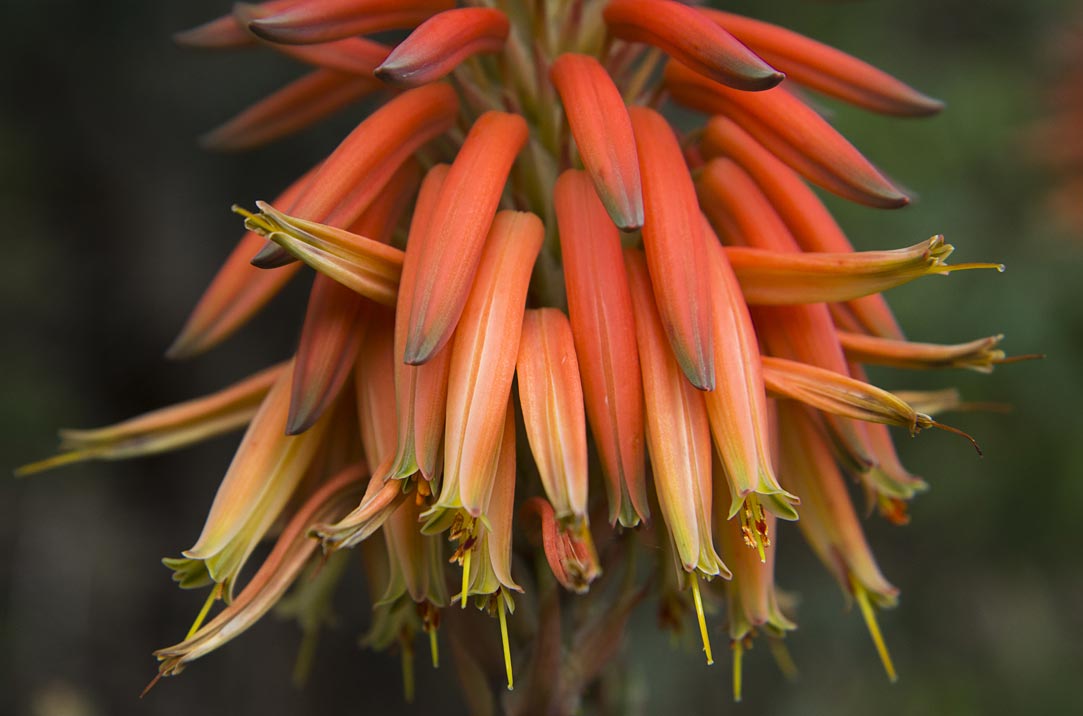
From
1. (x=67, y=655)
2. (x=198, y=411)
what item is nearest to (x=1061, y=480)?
(x=198, y=411)

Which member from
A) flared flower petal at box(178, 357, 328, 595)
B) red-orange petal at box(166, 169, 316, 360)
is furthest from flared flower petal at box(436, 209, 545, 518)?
red-orange petal at box(166, 169, 316, 360)

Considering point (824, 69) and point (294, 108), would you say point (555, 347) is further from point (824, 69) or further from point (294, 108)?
point (294, 108)

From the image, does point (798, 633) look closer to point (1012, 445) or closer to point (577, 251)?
point (1012, 445)

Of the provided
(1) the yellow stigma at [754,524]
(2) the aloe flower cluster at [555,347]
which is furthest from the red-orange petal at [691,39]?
(1) the yellow stigma at [754,524]

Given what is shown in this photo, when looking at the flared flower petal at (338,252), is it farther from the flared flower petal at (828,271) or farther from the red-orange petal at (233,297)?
the flared flower petal at (828,271)

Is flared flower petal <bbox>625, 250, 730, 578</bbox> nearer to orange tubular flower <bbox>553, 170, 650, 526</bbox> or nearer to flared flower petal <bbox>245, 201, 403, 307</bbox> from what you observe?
orange tubular flower <bbox>553, 170, 650, 526</bbox>

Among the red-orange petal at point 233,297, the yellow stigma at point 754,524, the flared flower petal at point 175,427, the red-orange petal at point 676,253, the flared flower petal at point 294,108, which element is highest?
the flared flower petal at point 294,108
